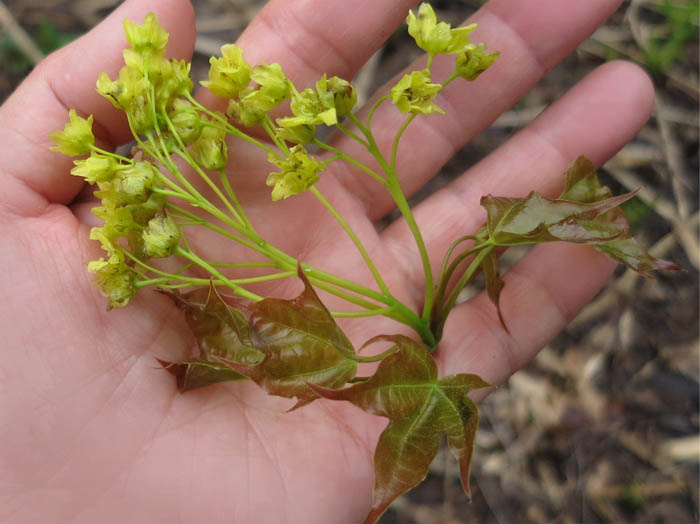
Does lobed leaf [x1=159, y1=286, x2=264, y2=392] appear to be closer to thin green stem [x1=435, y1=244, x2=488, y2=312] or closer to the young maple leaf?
the young maple leaf

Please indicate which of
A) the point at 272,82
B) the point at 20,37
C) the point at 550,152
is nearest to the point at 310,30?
the point at 272,82

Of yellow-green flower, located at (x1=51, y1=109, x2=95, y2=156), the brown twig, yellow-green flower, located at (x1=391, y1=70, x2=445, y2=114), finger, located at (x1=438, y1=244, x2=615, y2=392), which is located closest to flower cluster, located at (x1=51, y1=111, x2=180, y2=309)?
yellow-green flower, located at (x1=51, y1=109, x2=95, y2=156)

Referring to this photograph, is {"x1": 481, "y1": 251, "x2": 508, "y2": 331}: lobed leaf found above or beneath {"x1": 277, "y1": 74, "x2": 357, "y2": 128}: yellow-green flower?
beneath

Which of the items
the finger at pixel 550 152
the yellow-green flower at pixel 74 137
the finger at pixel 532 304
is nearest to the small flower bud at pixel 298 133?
the yellow-green flower at pixel 74 137

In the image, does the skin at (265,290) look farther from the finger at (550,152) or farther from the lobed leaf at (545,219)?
the lobed leaf at (545,219)

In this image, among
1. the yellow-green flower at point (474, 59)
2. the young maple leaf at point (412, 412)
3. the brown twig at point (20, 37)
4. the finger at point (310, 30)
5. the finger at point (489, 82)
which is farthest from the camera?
the brown twig at point (20, 37)

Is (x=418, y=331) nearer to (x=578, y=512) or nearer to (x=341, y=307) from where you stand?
(x=341, y=307)

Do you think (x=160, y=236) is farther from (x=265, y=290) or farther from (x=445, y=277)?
(x=445, y=277)
